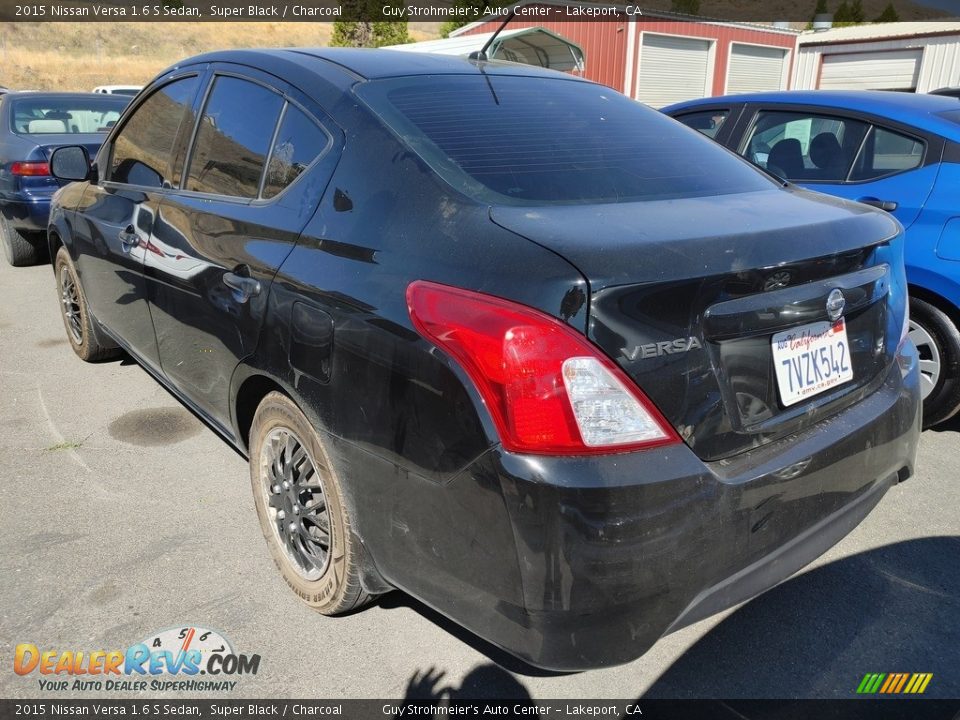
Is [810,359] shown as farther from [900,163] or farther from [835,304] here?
[900,163]

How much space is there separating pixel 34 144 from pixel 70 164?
3.62m

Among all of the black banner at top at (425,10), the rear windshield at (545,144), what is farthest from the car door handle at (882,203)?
the black banner at top at (425,10)

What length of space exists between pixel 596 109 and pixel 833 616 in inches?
75.6

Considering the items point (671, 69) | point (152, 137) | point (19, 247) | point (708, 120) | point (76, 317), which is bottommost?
point (19, 247)

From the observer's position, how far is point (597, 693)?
2.11 metres

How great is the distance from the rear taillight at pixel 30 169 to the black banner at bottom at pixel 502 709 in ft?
19.4

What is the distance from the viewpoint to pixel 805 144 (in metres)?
4.26

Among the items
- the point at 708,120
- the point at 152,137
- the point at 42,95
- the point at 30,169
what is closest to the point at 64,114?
the point at 42,95

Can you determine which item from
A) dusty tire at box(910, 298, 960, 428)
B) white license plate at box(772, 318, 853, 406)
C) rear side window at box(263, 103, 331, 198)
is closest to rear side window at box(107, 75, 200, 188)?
rear side window at box(263, 103, 331, 198)

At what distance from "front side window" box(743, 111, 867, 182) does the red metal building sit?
17024mm

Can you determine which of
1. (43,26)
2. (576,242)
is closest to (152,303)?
(576,242)

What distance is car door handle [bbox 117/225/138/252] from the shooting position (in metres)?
3.15

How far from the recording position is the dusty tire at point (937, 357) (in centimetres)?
350

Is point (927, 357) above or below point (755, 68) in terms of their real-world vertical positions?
below
